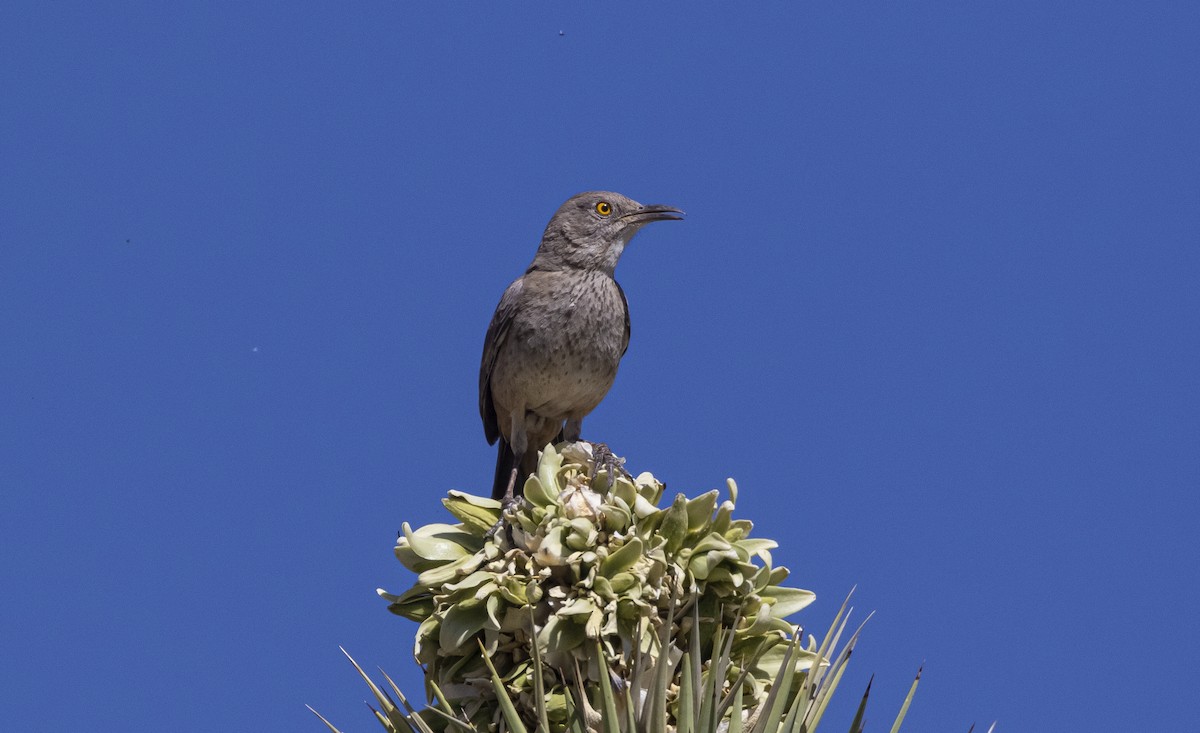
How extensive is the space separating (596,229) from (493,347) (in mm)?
871

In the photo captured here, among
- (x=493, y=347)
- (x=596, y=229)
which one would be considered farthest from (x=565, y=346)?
(x=596, y=229)

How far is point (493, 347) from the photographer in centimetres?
709

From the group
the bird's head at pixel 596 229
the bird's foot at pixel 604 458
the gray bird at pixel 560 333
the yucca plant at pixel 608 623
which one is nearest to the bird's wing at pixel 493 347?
the gray bird at pixel 560 333

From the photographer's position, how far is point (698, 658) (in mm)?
3963

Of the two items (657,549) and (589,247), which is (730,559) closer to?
(657,549)

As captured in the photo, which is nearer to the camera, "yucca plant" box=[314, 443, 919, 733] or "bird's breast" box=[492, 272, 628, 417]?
"yucca plant" box=[314, 443, 919, 733]

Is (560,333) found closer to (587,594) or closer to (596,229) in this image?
(596,229)

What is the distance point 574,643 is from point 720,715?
520 mm

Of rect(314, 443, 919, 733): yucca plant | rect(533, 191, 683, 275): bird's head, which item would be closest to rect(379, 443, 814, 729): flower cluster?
rect(314, 443, 919, 733): yucca plant

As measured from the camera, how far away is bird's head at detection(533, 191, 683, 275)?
23.2ft

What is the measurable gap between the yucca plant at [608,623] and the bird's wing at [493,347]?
95.4 inches

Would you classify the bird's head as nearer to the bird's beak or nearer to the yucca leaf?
the bird's beak

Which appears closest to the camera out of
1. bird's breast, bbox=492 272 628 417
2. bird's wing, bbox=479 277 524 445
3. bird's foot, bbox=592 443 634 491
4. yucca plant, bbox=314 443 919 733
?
yucca plant, bbox=314 443 919 733

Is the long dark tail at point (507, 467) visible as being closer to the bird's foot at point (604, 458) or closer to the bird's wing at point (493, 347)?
the bird's wing at point (493, 347)
